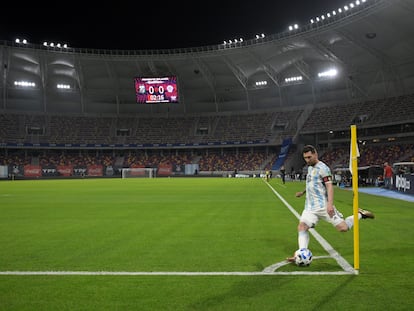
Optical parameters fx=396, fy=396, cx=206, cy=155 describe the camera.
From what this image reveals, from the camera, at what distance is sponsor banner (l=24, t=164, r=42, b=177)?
68.1m

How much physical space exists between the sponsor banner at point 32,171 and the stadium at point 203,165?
24 centimetres

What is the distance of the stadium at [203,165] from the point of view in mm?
5504

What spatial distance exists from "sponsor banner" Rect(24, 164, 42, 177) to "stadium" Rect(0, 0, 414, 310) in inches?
9.6

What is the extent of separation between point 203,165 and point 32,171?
3114cm

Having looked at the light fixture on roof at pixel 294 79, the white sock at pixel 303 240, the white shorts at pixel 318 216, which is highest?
the light fixture on roof at pixel 294 79

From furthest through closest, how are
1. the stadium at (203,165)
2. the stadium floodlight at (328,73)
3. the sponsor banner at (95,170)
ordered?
the sponsor banner at (95,170) < the stadium floodlight at (328,73) < the stadium at (203,165)

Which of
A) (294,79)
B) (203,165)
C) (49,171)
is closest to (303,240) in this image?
(294,79)

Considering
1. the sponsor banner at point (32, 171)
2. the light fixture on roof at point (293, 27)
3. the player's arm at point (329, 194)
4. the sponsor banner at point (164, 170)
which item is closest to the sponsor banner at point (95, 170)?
the sponsor banner at point (32, 171)

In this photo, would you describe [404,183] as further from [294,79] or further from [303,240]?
[294,79]

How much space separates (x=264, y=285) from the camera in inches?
211

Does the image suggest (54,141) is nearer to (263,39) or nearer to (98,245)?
(263,39)

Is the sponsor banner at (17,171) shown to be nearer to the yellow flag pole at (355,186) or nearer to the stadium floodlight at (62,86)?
the stadium floodlight at (62,86)

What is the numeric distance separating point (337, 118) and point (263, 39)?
1906cm

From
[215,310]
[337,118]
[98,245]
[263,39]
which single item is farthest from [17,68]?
[215,310]
